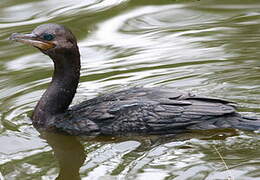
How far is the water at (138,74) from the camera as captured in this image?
338 inches

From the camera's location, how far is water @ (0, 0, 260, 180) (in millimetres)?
8578

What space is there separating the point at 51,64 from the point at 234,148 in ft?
14.9

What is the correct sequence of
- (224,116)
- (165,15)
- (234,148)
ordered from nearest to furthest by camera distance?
1. (234,148)
2. (224,116)
3. (165,15)

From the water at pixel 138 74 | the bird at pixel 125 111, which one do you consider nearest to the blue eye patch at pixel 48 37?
the bird at pixel 125 111

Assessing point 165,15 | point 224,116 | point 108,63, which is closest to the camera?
point 224,116

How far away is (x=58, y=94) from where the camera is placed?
1022 cm

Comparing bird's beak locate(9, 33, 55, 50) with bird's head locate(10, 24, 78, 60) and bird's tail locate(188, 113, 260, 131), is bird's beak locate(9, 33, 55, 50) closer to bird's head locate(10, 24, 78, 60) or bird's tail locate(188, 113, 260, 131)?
bird's head locate(10, 24, 78, 60)

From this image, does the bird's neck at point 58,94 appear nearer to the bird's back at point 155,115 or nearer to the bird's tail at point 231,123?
the bird's back at point 155,115

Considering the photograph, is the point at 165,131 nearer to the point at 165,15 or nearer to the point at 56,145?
the point at 56,145

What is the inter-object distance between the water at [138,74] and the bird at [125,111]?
153 millimetres

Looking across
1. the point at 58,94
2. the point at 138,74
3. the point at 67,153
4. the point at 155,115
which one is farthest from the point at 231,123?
the point at 138,74

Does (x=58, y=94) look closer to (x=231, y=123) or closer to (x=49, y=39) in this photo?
(x=49, y=39)

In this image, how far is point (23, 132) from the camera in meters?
9.91

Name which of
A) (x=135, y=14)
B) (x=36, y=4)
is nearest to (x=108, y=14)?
(x=135, y=14)
